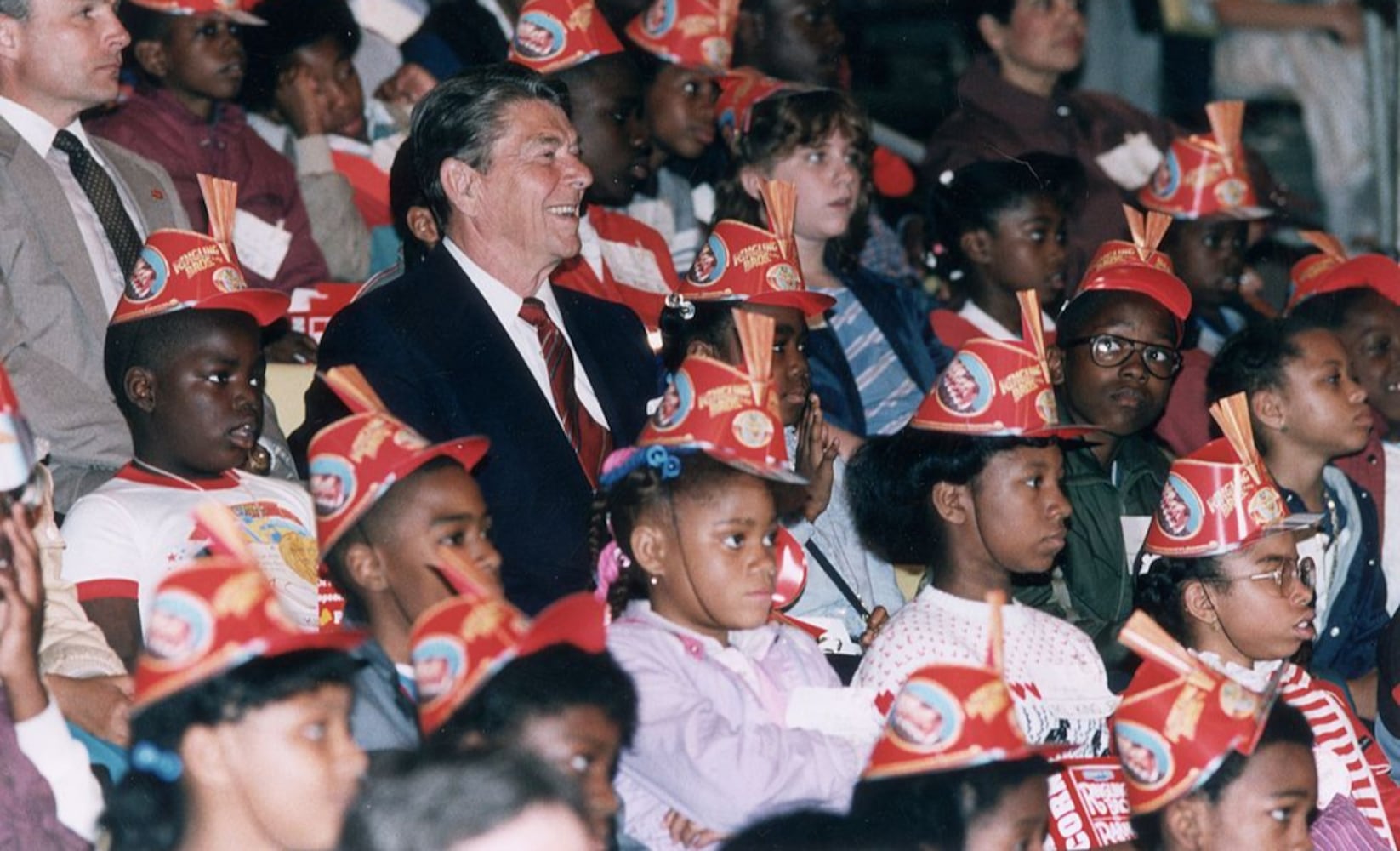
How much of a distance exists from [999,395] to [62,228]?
1.84m

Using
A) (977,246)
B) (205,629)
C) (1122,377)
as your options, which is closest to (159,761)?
(205,629)

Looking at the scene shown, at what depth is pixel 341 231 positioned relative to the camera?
5523 mm

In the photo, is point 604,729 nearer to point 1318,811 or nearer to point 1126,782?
point 1126,782

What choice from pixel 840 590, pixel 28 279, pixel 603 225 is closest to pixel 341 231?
pixel 603 225

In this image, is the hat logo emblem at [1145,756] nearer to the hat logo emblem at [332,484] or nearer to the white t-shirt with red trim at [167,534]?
the hat logo emblem at [332,484]

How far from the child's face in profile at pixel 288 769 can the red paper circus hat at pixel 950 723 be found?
2.60 ft

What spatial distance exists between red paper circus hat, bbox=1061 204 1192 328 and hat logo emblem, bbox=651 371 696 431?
5.15ft

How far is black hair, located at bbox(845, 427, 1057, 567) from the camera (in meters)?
4.08

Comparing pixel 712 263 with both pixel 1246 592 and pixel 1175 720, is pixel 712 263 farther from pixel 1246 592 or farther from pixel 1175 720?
pixel 1175 720

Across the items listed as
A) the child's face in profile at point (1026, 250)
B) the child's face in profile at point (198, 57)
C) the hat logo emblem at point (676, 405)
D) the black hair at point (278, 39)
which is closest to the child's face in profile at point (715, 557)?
the hat logo emblem at point (676, 405)

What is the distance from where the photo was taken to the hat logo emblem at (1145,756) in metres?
3.35

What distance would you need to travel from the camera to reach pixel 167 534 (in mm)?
3801

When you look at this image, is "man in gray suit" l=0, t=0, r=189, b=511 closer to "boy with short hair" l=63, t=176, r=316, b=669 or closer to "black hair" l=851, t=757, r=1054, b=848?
"boy with short hair" l=63, t=176, r=316, b=669

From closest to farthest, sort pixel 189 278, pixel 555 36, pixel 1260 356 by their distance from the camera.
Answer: pixel 189 278, pixel 1260 356, pixel 555 36
